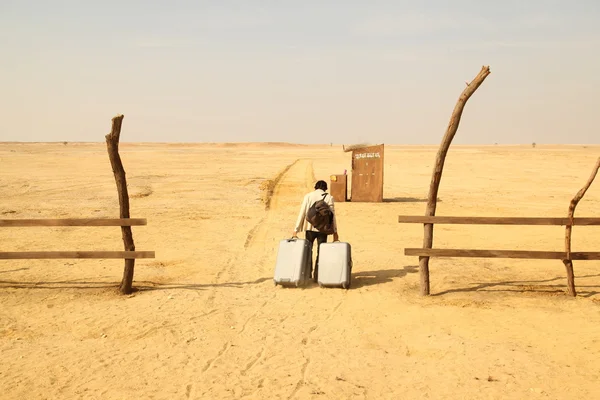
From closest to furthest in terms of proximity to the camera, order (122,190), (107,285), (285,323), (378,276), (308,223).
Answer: (285,323) < (122,190) < (107,285) < (308,223) < (378,276)

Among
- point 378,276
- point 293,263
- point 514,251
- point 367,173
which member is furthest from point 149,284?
point 367,173

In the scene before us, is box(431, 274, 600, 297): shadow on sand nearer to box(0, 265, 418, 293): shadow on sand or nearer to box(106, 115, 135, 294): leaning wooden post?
box(0, 265, 418, 293): shadow on sand

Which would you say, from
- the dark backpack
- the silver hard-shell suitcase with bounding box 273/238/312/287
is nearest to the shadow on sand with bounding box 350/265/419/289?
the silver hard-shell suitcase with bounding box 273/238/312/287

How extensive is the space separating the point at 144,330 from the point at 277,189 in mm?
18711

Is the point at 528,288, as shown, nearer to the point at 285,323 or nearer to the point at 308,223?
the point at 308,223

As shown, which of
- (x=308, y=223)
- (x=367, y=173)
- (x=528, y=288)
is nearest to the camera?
(x=528, y=288)

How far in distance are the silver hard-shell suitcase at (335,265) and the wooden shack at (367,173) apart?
11856 mm

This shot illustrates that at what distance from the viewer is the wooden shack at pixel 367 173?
20562 millimetres

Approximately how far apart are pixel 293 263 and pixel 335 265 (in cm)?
70

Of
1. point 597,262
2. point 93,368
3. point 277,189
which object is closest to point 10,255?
point 93,368

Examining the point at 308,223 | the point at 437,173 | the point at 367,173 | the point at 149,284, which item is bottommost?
the point at 149,284

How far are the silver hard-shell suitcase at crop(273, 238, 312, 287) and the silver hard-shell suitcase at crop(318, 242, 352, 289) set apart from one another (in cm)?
27

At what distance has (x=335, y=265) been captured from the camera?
904 cm

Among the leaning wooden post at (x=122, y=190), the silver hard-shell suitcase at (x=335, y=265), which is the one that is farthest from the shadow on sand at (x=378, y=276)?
the leaning wooden post at (x=122, y=190)
